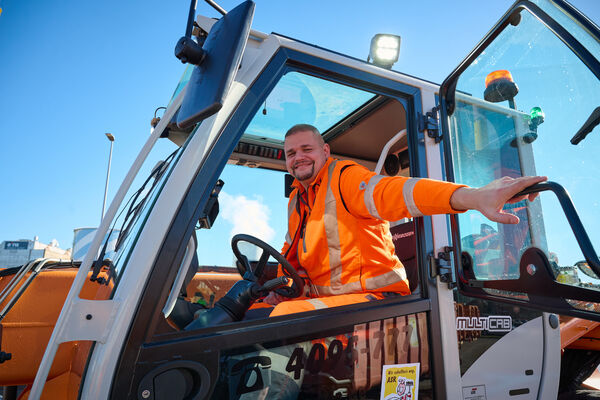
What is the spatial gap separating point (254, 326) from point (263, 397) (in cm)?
21

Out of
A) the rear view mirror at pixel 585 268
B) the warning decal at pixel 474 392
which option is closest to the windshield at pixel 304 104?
the rear view mirror at pixel 585 268

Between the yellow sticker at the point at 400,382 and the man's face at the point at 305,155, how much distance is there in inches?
39.3

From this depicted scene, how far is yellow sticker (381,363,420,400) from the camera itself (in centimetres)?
131

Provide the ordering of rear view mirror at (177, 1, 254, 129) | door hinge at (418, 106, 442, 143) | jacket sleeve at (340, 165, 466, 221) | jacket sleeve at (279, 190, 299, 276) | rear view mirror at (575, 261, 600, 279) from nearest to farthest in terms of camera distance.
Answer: rear view mirror at (177, 1, 254, 129) < rear view mirror at (575, 261, 600, 279) < jacket sleeve at (340, 165, 466, 221) < door hinge at (418, 106, 442, 143) < jacket sleeve at (279, 190, 299, 276)

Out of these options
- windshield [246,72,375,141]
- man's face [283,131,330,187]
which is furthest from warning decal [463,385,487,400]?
windshield [246,72,375,141]

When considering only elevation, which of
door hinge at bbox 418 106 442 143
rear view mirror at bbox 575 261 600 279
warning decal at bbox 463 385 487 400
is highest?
door hinge at bbox 418 106 442 143

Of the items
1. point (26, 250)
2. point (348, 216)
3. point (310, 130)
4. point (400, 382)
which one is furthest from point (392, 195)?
point (26, 250)

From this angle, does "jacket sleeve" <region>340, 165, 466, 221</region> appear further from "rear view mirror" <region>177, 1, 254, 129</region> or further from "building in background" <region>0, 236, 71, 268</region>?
"building in background" <region>0, 236, 71, 268</region>

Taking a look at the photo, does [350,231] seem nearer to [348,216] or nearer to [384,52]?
[348,216]

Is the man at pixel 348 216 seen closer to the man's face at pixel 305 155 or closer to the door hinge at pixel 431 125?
the man's face at pixel 305 155

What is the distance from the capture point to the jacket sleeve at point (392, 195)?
125cm

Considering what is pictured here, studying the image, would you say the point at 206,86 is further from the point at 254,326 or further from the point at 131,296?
the point at 254,326

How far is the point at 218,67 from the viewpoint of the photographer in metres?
1.03

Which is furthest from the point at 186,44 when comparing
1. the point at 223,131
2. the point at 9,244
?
the point at 9,244
